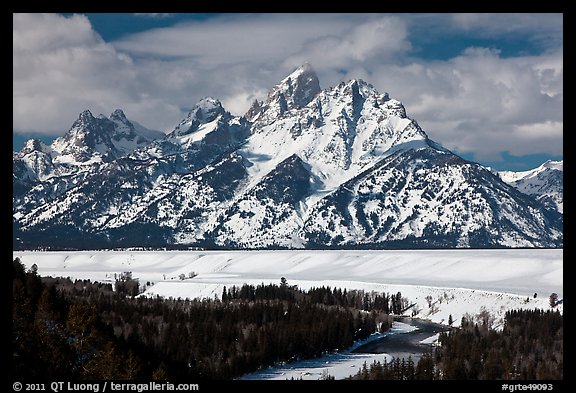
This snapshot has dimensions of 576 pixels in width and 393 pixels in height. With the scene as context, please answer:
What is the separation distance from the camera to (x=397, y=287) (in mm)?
167500

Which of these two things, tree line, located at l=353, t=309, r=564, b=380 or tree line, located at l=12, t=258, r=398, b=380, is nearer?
tree line, located at l=12, t=258, r=398, b=380

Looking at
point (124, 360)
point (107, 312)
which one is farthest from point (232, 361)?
point (107, 312)

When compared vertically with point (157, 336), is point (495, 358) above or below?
below

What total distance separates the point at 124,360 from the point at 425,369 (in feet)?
83.1

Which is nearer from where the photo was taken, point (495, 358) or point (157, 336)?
point (495, 358)

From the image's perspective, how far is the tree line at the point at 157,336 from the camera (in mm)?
51688

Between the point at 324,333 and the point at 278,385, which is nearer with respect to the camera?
the point at 278,385

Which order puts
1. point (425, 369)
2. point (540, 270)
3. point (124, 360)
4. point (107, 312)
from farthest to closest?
1. point (540, 270)
2. point (107, 312)
3. point (425, 369)
4. point (124, 360)

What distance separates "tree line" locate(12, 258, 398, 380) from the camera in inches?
2035

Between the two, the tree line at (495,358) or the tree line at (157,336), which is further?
the tree line at (495,358)

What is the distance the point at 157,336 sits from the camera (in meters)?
82.0
